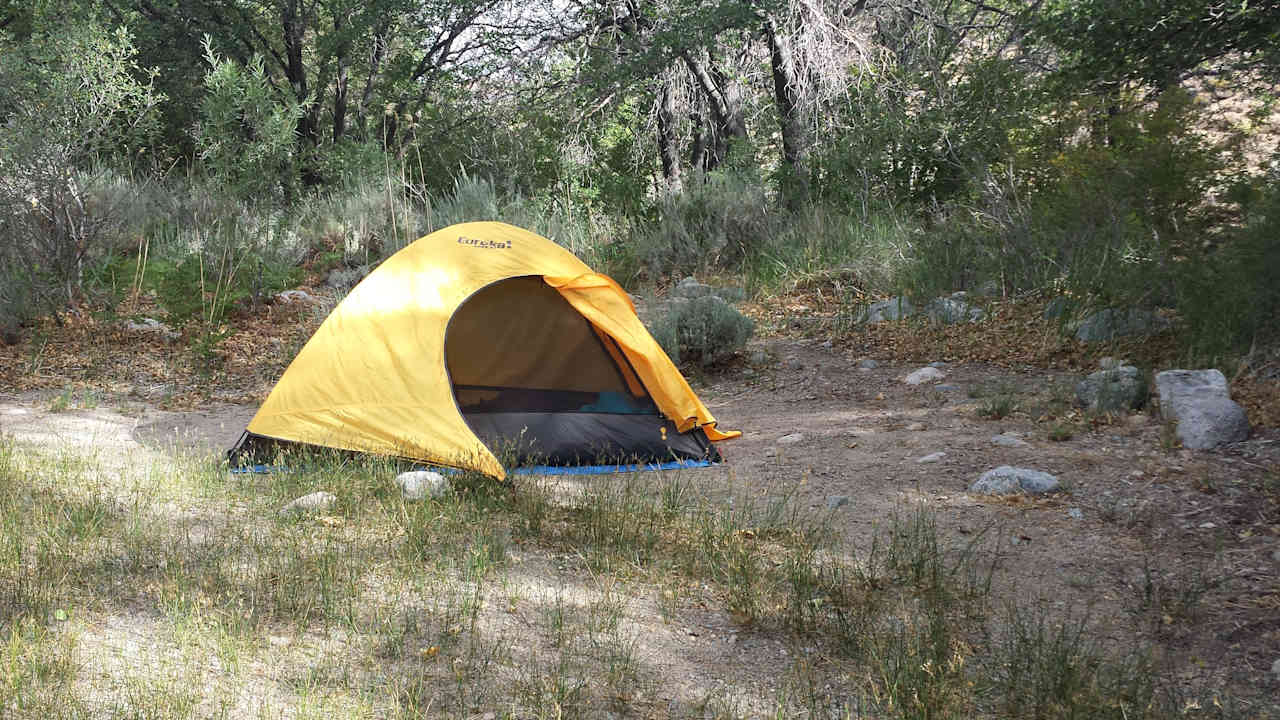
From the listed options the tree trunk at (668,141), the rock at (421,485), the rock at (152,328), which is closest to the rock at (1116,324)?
the rock at (421,485)

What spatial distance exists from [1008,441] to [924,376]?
1.76m

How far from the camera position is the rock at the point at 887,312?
8.29 m

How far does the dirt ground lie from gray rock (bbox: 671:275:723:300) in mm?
2511

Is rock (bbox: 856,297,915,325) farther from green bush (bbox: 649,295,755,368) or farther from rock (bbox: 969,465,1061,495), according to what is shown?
rock (bbox: 969,465,1061,495)

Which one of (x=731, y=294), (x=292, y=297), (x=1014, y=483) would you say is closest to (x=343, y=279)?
(x=292, y=297)

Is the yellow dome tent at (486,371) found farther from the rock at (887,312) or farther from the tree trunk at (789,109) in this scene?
the tree trunk at (789,109)

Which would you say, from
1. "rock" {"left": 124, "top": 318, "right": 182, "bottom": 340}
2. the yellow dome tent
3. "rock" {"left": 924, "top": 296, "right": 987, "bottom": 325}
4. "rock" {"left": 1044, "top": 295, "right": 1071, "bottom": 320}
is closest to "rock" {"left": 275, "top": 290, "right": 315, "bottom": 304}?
"rock" {"left": 124, "top": 318, "right": 182, "bottom": 340}

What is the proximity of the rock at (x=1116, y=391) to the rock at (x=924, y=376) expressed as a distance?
1300mm

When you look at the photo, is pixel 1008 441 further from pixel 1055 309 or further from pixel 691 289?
pixel 691 289

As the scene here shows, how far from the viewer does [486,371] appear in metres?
6.08

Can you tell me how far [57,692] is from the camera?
8.36 ft

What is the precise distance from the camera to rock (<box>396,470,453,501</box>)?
4.39 meters

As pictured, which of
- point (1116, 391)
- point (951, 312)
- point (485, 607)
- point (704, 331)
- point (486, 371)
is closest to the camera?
point (485, 607)

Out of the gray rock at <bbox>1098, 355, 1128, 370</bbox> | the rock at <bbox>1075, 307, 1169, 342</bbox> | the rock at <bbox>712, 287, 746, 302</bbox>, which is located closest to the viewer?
the gray rock at <bbox>1098, 355, 1128, 370</bbox>
